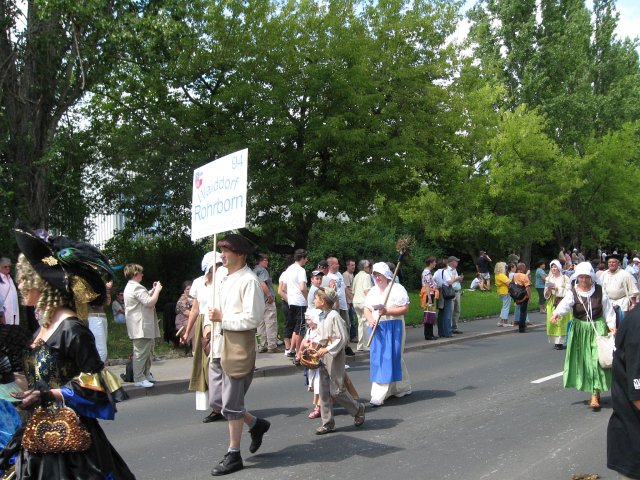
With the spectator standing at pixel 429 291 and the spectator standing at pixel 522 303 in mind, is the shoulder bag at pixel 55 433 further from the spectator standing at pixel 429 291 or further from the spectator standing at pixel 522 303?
the spectator standing at pixel 522 303

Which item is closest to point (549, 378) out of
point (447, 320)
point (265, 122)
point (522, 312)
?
point (447, 320)

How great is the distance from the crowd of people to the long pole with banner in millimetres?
399

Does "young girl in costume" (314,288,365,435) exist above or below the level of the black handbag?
below

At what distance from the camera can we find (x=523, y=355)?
1303 centimetres

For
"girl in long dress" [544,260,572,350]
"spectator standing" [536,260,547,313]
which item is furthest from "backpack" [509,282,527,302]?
"spectator standing" [536,260,547,313]

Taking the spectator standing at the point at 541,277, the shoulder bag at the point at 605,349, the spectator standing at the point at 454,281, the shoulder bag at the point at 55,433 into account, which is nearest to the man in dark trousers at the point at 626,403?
the shoulder bag at the point at 55,433

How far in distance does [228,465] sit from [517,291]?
12.6 m

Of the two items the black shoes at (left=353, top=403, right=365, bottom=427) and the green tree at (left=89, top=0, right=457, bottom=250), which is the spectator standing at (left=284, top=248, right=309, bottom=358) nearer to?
the green tree at (left=89, top=0, right=457, bottom=250)

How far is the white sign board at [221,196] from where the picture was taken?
24.0ft

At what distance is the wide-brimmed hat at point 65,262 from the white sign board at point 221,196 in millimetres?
3217

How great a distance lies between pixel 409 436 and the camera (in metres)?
7.12

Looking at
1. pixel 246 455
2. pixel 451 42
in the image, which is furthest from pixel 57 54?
pixel 451 42

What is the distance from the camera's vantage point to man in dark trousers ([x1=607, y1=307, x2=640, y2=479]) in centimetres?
345

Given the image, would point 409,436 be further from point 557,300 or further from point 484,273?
point 484,273
